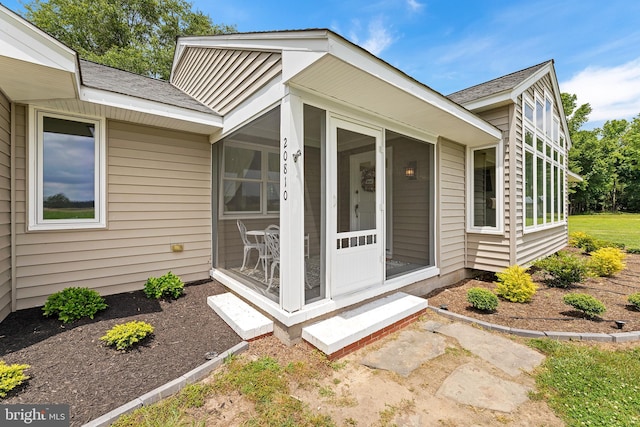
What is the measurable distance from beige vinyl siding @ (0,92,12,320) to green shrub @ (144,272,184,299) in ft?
4.47

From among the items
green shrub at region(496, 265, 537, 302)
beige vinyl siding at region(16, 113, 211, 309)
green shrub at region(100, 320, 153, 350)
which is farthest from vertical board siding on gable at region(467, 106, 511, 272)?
green shrub at region(100, 320, 153, 350)

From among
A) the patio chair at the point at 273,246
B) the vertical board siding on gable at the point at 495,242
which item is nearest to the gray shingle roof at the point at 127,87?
the patio chair at the point at 273,246

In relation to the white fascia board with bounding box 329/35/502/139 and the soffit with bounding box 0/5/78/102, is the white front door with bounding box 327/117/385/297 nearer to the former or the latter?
the white fascia board with bounding box 329/35/502/139

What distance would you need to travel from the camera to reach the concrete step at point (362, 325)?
273 cm

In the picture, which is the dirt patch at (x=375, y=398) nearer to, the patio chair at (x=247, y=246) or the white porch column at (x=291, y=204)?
the white porch column at (x=291, y=204)

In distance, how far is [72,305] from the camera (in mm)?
3146

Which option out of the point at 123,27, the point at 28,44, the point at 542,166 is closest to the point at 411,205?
the point at 542,166

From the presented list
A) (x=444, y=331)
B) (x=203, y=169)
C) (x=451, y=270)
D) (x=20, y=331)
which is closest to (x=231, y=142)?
(x=203, y=169)

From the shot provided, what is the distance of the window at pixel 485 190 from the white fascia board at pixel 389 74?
1.65 m

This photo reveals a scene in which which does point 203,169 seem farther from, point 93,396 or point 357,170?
point 93,396

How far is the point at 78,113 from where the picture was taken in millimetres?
3576

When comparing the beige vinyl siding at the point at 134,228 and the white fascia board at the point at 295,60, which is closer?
the white fascia board at the point at 295,60

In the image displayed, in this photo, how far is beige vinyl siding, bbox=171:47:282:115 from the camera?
322 centimetres

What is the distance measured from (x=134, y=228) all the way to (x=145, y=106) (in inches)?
69.9
